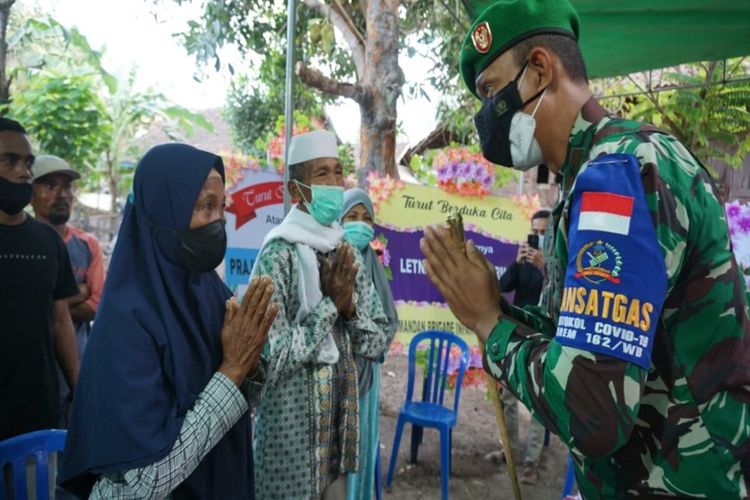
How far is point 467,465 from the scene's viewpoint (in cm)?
460

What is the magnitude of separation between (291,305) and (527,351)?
1402mm

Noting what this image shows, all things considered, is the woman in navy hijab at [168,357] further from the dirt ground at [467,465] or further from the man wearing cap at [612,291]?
the dirt ground at [467,465]

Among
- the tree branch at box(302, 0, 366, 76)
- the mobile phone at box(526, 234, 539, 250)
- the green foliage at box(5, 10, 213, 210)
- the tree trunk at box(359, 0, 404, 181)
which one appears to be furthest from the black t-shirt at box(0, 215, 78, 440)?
the green foliage at box(5, 10, 213, 210)

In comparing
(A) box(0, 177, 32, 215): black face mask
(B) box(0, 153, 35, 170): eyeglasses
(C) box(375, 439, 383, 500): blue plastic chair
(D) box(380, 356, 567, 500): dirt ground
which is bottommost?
(D) box(380, 356, 567, 500): dirt ground

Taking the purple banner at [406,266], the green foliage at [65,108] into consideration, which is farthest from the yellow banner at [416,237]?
the green foliage at [65,108]

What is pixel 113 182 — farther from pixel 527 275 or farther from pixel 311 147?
pixel 311 147

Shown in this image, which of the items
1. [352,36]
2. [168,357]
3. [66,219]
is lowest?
[168,357]

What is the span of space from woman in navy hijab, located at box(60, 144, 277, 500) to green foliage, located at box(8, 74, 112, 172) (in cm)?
1169

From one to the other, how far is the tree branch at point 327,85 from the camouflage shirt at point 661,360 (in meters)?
3.53

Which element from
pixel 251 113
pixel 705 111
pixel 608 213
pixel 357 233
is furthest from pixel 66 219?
pixel 251 113

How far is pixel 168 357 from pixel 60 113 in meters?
12.2

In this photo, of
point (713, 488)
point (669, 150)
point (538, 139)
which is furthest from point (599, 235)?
point (713, 488)

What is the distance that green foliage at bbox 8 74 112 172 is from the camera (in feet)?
37.6

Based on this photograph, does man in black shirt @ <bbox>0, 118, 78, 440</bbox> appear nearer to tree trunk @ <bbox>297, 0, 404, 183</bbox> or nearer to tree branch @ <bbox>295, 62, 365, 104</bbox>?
tree branch @ <bbox>295, 62, 365, 104</bbox>
